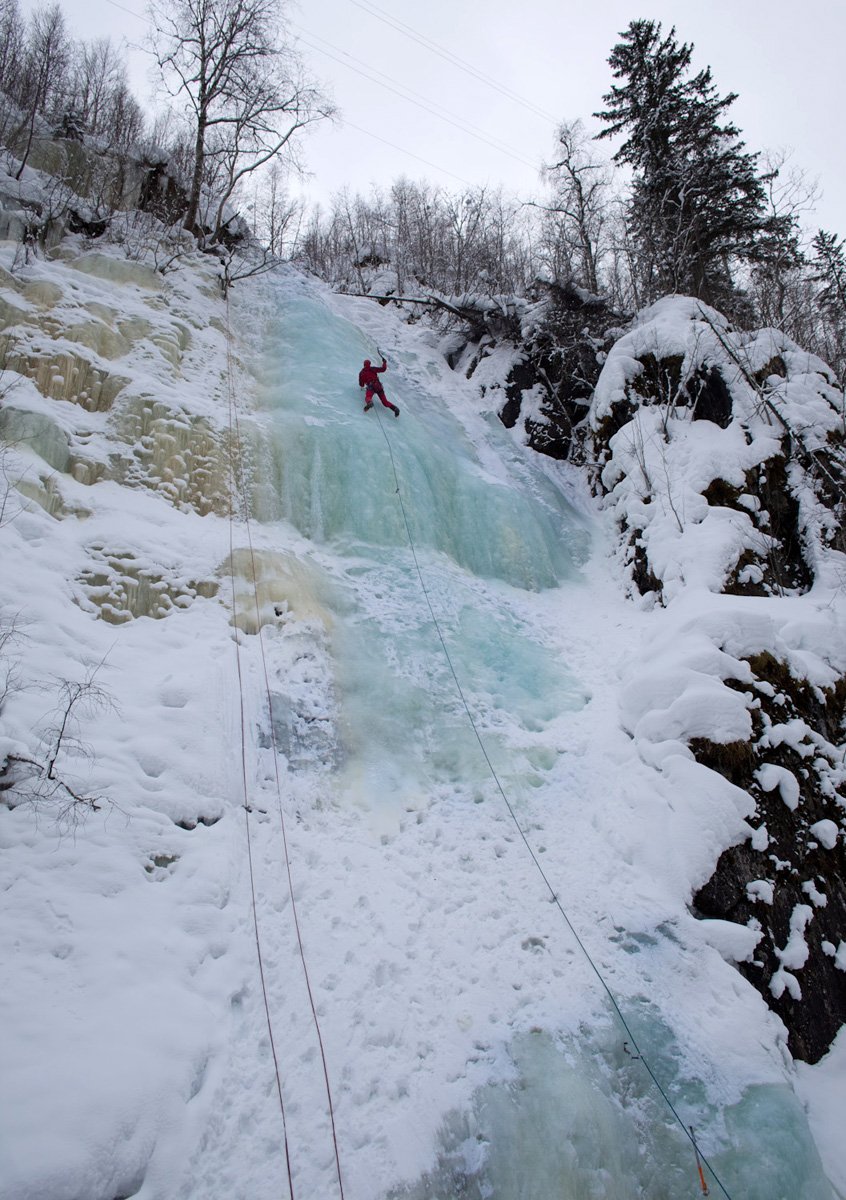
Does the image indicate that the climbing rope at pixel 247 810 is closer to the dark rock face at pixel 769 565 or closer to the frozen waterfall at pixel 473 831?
the frozen waterfall at pixel 473 831

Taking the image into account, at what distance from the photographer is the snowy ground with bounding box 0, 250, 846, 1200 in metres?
2.72

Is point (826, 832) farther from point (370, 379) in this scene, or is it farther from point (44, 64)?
point (44, 64)

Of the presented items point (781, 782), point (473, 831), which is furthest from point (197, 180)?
point (781, 782)

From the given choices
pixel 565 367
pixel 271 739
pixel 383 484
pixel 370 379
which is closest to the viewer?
pixel 271 739

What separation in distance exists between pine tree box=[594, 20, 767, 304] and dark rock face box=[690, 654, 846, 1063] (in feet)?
34.1

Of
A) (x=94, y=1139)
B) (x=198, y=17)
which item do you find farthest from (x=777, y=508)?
(x=198, y=17)

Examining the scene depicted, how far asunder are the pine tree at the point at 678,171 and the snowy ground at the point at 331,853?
9.41 metres

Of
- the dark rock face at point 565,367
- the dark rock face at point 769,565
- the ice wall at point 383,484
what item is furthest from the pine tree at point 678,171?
the ice wall at point 383,484

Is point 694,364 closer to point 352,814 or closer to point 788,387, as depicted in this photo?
point 788,387

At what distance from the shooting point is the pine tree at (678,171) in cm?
1189

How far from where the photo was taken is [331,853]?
14.3 feet

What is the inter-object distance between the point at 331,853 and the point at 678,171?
15.3m

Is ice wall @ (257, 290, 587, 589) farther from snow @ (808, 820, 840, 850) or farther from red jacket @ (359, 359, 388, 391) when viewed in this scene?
snow @ (808, 820, 840, 850)

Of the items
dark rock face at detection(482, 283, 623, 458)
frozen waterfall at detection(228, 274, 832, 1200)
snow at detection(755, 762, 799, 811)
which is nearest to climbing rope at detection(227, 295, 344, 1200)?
frozen waterfall at detection(228, 274, 832, 1200)
